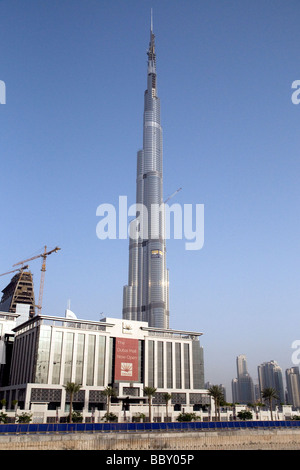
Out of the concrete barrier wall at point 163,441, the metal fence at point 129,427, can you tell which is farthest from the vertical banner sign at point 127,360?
the concrete barrier wall at point 163,441

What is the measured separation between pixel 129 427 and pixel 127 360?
229ft

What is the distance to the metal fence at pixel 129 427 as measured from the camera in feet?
239

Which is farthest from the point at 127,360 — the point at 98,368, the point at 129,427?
the point at 129,427

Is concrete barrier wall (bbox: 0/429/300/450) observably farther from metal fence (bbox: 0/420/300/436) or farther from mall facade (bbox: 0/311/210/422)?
mall facade (bbox: 0/311/210/422)

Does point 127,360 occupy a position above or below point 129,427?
above

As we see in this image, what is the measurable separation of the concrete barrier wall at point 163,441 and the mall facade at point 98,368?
4802 centimetres

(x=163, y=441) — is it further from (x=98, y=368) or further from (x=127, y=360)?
(x=127, y=360)

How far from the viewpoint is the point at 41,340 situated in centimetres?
13975

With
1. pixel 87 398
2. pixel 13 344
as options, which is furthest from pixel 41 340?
pixel 13 344

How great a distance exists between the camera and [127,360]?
6014 inches

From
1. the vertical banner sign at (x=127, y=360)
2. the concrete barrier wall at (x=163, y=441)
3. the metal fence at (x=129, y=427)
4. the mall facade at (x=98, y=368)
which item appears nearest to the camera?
the concrete barrier wall at (x=163, y=441)

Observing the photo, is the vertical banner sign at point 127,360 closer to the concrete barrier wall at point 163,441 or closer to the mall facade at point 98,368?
the mall facade at point 98,368
